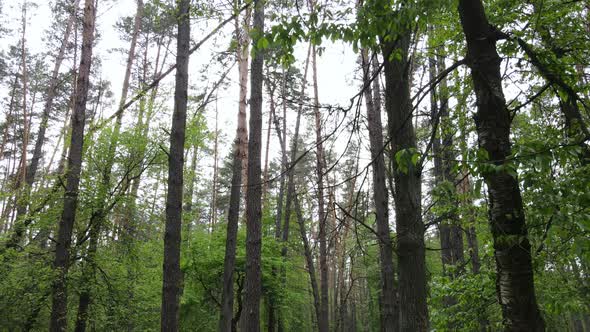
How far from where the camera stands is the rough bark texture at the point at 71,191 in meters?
7.93

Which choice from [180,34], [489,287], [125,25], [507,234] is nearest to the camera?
[507,234]

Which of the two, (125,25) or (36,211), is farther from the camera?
(125,25)

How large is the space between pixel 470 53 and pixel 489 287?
316 centimetres

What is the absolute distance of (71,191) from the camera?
8414mm

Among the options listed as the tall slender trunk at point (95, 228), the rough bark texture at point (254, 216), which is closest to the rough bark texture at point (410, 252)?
the rough bark texture at point (254, 216)

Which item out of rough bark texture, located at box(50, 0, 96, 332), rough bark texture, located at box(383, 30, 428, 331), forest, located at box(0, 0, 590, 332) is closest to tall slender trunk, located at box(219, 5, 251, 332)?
forest, located at box(0, 0, 590, 332)

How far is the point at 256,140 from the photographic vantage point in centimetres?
853

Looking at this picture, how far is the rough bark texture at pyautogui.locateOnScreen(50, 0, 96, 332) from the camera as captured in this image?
26.0 feet

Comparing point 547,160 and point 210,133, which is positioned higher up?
point 210,133

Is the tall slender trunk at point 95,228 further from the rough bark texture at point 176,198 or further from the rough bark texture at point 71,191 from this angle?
the rough bark texture at point 176,198

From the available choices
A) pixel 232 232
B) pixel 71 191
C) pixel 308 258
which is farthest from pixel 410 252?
pixel 308 258

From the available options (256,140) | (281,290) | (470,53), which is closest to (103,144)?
(256,140)

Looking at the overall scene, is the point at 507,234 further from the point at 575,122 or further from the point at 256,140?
the point at 256,140

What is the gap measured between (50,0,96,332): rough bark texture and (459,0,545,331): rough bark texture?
828cm
